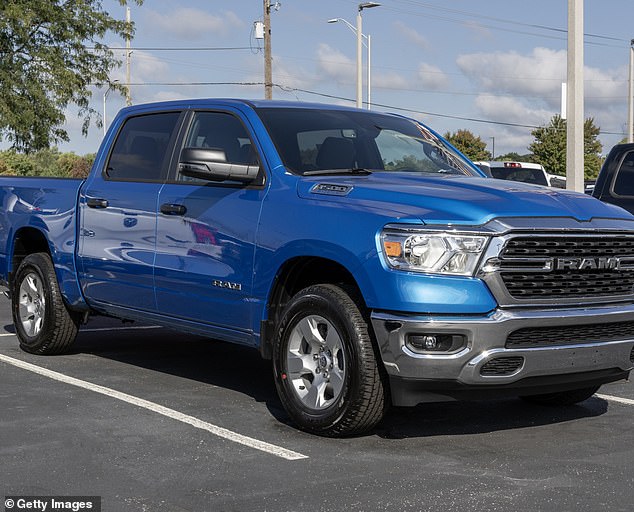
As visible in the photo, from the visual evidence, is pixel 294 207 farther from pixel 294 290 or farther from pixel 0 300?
pixel 0 300

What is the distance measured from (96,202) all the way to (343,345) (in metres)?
2.87

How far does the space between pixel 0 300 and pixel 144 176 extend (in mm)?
6866

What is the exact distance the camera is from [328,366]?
6.07 metres

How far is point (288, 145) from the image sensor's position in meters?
6.80

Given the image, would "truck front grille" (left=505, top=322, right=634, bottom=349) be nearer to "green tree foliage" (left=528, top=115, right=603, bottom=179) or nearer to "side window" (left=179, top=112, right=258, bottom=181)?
"side window" (left=179, top=112, right=258, bottom=181)

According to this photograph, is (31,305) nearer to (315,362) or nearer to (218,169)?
(218,169)

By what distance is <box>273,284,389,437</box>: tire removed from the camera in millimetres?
5785

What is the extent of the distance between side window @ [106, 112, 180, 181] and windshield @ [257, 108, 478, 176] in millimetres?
958

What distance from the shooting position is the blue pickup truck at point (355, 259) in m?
5.56

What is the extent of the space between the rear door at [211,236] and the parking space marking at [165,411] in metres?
0.62

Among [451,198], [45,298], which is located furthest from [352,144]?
[45,298]

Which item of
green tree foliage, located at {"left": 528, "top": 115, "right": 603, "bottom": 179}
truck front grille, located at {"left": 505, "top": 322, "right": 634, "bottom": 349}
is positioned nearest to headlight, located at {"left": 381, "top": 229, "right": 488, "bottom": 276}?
truck front grille, located at {"left": 505, "top": 322, "right": 634, "bottom": 349}

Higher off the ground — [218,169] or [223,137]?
[223,137]

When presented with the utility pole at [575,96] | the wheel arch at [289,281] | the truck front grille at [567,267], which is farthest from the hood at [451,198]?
the utility pole at [575,96]
